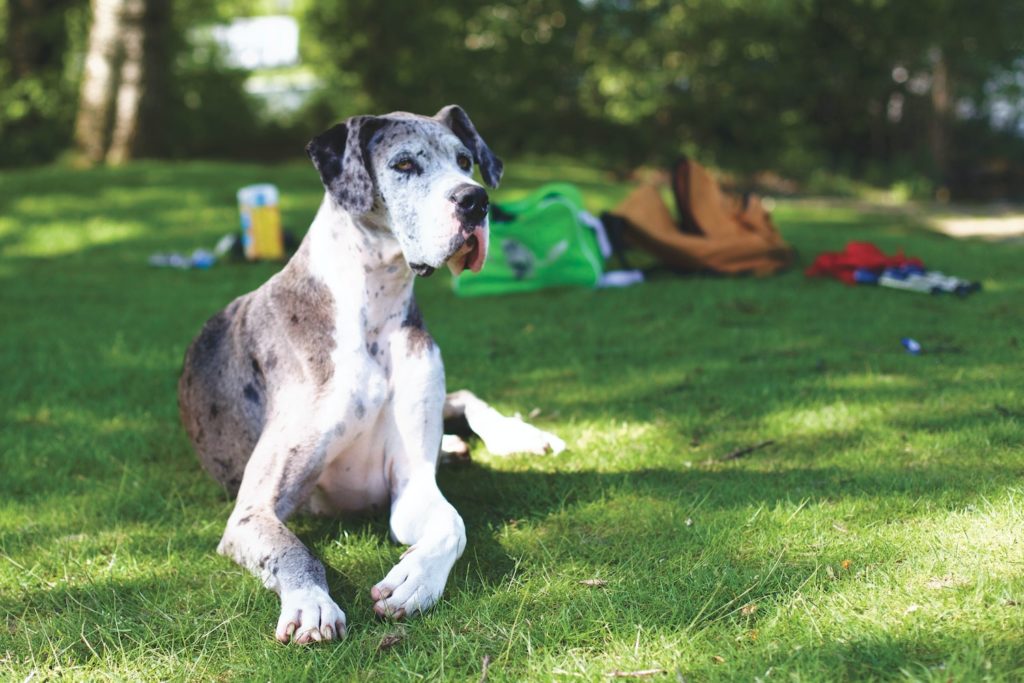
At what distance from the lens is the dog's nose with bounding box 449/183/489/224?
3.29 meters

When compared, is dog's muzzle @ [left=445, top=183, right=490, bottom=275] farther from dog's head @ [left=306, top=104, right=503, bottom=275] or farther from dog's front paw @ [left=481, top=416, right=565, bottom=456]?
dog's front paw @ [left=481, top=416, right=565, bottom=456]

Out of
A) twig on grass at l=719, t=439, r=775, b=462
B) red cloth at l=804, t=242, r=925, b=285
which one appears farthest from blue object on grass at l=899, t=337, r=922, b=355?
red cloth at l=804, t=242, r=925, b=285

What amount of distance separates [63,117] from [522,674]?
16.8 meters

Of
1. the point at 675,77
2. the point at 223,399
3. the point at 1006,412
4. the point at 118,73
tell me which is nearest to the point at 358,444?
the point at 223,399

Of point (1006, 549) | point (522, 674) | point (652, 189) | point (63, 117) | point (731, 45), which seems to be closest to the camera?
point (522, 674)

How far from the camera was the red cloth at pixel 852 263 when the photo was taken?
8453mm

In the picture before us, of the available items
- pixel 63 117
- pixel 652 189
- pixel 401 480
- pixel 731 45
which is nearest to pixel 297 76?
pixel 63 117

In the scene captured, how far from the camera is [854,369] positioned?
19.0 feet

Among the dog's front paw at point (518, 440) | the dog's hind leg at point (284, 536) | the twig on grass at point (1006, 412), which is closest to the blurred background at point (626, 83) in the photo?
the twig on grass at point (1006, 412)

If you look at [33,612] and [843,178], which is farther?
[843,178]

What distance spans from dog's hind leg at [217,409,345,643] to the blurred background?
48.1 feet

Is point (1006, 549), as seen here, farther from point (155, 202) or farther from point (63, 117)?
point (63, 117)

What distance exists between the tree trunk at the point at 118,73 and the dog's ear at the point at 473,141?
10694 mm

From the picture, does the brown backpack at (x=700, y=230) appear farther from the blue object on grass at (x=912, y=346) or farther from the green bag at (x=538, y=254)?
the blue object on grass at (x=912, y=346)
